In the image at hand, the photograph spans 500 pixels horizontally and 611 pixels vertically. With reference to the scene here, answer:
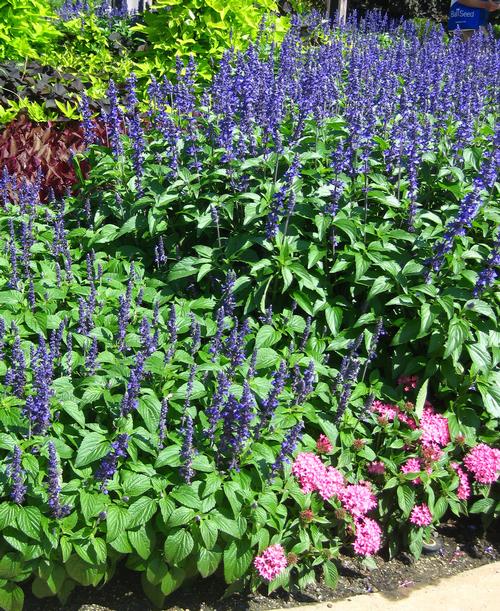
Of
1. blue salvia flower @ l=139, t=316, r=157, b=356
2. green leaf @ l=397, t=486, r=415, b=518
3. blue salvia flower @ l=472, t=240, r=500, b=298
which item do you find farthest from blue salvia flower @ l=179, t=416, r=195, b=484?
blue salvia flower @ l=472, t=240, r=500, b=298

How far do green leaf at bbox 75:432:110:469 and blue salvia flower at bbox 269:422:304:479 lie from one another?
766mm

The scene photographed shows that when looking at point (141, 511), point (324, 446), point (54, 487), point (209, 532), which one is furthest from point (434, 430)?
point (54, 487)

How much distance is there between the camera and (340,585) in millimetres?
3492

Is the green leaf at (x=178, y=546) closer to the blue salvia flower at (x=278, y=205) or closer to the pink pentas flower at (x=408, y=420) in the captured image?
the pink pentas flower at (x=408, y=420)

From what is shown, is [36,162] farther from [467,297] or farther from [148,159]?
[467,297]

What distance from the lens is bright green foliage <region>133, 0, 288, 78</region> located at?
6.66m

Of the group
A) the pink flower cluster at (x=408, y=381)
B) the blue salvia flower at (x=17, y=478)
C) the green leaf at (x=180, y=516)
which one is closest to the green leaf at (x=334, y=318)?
the pink flower cluster at (x=408, y=381)

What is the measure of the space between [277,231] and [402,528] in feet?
5.77

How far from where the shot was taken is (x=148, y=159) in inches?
189

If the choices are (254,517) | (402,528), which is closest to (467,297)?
(402,528)

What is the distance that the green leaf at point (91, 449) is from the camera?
3016mm

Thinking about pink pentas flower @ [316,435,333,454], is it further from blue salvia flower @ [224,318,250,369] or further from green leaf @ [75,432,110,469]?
green leaf @ [75,432,110,469]

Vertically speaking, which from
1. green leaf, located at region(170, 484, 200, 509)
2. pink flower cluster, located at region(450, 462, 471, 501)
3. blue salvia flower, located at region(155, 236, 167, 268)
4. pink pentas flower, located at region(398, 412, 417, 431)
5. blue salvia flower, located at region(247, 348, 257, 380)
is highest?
blue salvia flower, located at region(155, 236, 167, 268)

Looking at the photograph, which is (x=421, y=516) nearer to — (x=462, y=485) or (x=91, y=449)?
(x=462, y=485)
